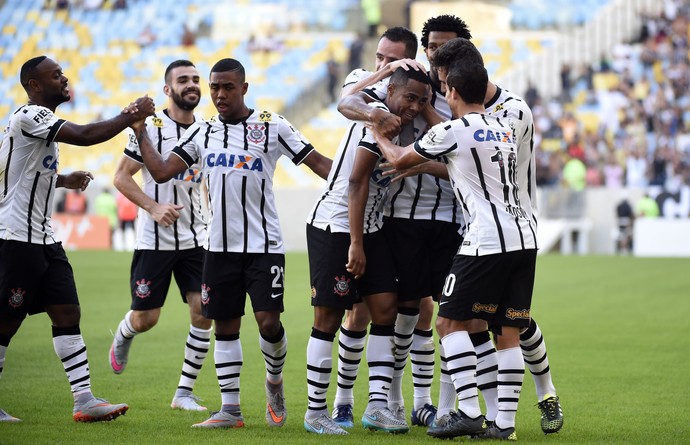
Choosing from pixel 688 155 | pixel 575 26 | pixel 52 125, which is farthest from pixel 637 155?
pixel 52 125

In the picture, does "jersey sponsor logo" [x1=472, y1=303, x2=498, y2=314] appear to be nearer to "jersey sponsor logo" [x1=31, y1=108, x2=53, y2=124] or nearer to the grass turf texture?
the grass turf texture

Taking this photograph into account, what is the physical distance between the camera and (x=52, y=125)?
671cm

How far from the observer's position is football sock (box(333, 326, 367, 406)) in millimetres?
6844

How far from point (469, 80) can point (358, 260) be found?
1.26m

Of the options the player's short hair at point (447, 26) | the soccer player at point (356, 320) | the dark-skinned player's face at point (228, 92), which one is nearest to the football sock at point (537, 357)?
the soccer player at point (356, 320)

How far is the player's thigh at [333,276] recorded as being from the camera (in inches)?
259

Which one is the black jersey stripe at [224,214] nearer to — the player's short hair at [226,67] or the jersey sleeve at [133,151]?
the player's short hair at [226,67]

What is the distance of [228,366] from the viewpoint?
6871 millimetres

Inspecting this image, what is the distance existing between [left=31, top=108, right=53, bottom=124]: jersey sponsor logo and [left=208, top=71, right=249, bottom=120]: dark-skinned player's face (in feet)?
3.42

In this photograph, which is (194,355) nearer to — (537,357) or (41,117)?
(41,117)

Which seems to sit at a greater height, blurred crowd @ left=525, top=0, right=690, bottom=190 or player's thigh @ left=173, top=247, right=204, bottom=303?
blurred crowd @ left=525, top=0, right=690, bottom=190

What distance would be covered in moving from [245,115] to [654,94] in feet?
83.5

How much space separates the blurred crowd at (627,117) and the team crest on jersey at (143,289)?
20.3 meters

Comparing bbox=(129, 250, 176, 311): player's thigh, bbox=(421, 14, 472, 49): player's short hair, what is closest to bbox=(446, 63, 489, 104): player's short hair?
bbox=(421, 14, 472, 49): player's short hair
